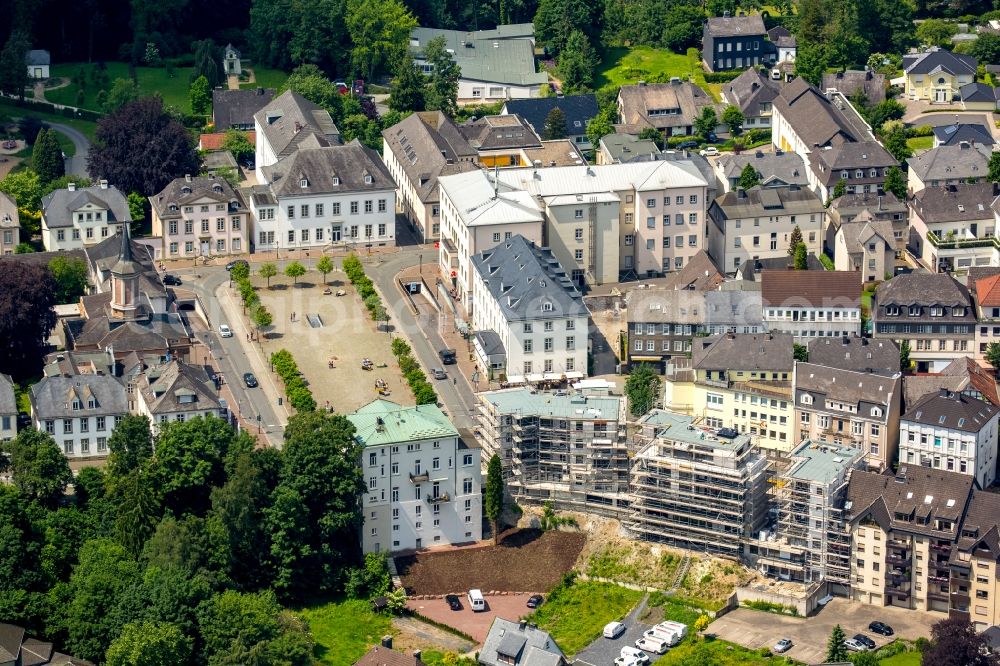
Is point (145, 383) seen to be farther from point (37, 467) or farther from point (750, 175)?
point (750, 175)

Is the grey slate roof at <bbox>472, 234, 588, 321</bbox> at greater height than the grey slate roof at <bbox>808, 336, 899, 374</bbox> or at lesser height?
greater

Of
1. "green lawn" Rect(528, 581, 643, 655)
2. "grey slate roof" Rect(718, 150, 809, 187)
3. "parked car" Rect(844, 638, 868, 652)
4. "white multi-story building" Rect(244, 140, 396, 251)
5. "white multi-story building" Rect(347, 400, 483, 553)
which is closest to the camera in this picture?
"parked car" Rect(844, 638, 868, 652)

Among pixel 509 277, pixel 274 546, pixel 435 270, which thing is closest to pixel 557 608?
pixel 274 546

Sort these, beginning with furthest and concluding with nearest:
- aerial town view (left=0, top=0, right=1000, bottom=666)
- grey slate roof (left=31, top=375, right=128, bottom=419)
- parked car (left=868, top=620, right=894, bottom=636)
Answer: grey slate roof (left=31, top=375, right=128, bottom=419) < aerial town view (left=0, top=0, right=1000, bottom=666) < parked car (left=868, top=620, right=894, bottom=636)

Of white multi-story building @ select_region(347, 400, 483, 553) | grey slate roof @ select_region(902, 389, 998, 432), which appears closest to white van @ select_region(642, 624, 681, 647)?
white multi-story building @ select_region(347, 400, 483, 553)

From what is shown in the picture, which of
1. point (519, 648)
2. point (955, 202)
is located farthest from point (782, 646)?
point (955, 202)

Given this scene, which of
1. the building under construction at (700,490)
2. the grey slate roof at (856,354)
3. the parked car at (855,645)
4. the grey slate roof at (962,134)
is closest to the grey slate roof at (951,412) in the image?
the grey slate roof at (856,354)

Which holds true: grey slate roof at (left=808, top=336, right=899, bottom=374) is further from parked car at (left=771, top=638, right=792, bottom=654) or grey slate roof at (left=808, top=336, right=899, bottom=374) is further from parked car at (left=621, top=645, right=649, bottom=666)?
parked car at (left=621, top=645, right=649, bottom=666)
